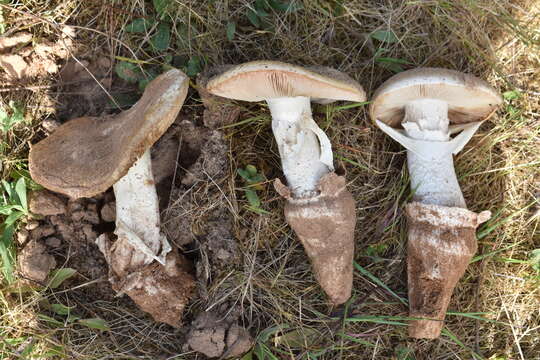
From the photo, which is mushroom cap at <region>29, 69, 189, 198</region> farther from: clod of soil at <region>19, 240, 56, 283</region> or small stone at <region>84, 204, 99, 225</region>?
clod of soil at <region>19, 240, 56, 283</region>

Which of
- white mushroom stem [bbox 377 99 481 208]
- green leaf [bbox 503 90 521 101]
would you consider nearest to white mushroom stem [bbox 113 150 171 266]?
white mushroom stem [bbox 377 99 481 208]

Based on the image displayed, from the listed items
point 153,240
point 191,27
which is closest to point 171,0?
point 191,27

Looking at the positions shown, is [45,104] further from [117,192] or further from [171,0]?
[171,0]

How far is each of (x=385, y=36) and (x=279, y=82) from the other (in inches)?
40.4

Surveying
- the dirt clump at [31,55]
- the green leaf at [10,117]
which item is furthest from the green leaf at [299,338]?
the dirt clump at [31,55]

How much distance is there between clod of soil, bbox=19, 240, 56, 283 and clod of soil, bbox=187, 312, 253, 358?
1004mm

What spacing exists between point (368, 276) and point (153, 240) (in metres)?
1.42

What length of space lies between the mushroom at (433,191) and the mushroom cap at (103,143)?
1274mm

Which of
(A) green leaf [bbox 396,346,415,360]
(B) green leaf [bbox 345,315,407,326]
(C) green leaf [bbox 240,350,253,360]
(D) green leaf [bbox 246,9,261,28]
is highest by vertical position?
(D) green leaf [bbox 246,9,261,28]

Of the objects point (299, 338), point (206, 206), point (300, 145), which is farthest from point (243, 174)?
point (299, 338)

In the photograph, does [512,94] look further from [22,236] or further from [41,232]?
[22,236]

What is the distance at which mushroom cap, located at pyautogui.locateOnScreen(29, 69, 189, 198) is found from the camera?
6.82 feet

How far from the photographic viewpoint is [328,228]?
2.55 m

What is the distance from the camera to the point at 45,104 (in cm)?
288
